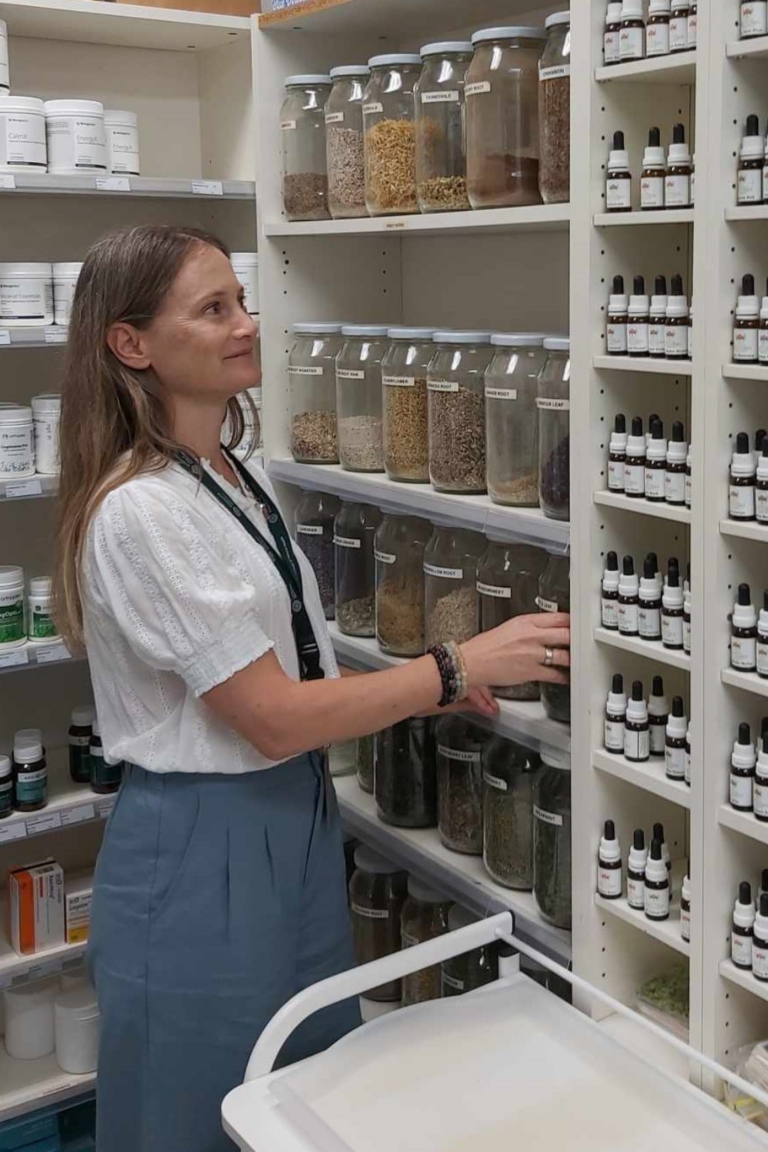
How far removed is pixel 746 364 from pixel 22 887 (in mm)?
1815

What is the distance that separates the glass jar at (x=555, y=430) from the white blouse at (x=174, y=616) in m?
0.39

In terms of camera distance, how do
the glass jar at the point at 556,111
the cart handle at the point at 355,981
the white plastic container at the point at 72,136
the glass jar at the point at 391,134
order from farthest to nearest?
the white plastic container at the point at 72,136
the glass jar at the point at 391,134
the glass jar at the point at 556,111
the cart handle at the point at 355,981

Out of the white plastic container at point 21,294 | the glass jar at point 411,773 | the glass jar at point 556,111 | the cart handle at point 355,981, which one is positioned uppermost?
the glass jar at point 556,111

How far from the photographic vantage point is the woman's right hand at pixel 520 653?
1.85 metres

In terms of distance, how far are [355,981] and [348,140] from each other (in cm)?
137

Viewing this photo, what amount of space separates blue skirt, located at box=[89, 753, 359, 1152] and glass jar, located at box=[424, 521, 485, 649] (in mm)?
338

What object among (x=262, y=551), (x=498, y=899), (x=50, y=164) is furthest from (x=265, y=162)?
(x=498, y=899)

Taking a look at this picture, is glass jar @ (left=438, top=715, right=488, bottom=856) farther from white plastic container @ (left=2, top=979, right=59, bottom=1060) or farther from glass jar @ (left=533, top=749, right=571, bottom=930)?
white plastic container @ (left=2, top=979, right=59, bottom=1060)

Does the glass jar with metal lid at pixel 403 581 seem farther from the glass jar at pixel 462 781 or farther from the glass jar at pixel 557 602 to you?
the glass jar at pixel 557 602

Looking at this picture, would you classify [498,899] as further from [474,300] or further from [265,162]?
[265,162]

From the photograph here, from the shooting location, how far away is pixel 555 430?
1.88 m

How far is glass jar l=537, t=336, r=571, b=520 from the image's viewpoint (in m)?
1.86

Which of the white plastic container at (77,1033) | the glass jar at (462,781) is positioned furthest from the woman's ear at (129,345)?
the white plastic container at (77,1033)

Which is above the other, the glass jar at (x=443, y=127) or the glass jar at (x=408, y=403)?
the glass jar at (x=443, y=127)
